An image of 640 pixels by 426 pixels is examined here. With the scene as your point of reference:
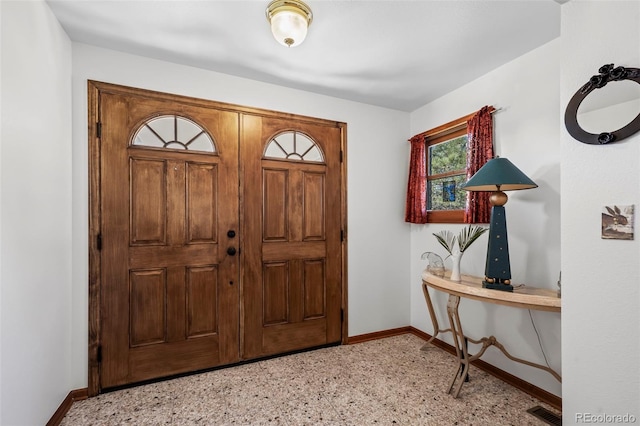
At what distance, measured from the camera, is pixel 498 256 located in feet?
6.70

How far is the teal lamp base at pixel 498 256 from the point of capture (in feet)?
6.63

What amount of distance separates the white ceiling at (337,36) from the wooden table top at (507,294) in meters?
1.72

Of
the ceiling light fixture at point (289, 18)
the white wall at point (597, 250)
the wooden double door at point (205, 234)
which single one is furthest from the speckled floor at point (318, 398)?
the ceiling light fixture at point (289, 18)

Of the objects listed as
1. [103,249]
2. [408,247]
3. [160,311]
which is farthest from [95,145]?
[408,247]

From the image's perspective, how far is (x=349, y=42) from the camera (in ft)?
6.98

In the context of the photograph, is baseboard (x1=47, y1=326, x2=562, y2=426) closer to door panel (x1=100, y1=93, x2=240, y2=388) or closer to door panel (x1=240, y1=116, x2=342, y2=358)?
door panel (x1=100, y1=93, x2=240, y2=388)

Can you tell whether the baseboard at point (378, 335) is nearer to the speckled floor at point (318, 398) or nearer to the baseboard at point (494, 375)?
the baseboard at point (494, 375)

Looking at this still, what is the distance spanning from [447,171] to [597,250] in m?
1.73

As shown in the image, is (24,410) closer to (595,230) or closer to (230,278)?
(230,278)

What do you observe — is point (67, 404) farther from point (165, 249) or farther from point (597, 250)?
point (597, 250)

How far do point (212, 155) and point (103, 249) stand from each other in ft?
3.60

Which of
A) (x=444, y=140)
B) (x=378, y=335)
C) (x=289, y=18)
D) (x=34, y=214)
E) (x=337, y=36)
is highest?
(x=337, y=36)

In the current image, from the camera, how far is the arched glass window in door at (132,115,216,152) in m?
2.34

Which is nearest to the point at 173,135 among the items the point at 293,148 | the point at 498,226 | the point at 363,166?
the point at 293,148
